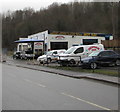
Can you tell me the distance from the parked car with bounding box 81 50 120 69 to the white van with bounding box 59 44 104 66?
2.30 meters

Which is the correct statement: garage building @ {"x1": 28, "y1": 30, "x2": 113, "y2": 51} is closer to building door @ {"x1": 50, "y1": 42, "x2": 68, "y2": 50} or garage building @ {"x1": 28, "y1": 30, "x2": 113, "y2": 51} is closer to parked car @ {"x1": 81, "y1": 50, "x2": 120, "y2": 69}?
building door @ {"x1": 50, "y1": 42, "x2": 68, "y2": 50}

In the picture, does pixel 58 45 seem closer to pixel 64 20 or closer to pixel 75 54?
pixel 75 54

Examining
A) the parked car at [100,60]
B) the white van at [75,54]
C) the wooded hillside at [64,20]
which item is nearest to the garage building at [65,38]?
the wooded hillside at [64,20]

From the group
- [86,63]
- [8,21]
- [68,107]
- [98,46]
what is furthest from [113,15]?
[8,21]

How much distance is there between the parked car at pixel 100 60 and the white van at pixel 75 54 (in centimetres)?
230

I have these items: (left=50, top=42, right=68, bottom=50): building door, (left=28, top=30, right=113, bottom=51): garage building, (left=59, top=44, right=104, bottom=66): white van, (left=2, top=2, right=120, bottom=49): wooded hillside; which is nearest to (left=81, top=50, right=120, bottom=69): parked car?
(left=59, top=44, right=104, bottom=66): white van

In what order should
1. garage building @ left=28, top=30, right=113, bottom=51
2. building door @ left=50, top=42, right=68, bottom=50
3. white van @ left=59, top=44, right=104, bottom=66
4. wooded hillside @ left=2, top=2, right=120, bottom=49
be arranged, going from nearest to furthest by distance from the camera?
white van @ left=59, top=44, right=104, bottom=66, wooded hillside @ left=2, top=2, right=120, bottom=49, garage building @ left=28, top=30, right=113, bottom=51, building door @ left=50, top=42, right=68, bottom=50

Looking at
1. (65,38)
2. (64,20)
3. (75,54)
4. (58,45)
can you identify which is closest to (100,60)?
(75,54)

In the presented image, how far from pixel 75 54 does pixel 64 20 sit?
46288mm

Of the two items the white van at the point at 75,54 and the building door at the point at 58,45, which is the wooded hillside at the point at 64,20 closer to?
the building door at the point at 58,45

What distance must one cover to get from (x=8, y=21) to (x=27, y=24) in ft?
33.6

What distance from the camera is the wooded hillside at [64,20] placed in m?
40.2

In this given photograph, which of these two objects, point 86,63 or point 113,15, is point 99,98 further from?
point 113,15

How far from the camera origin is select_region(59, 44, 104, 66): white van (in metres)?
22.0
